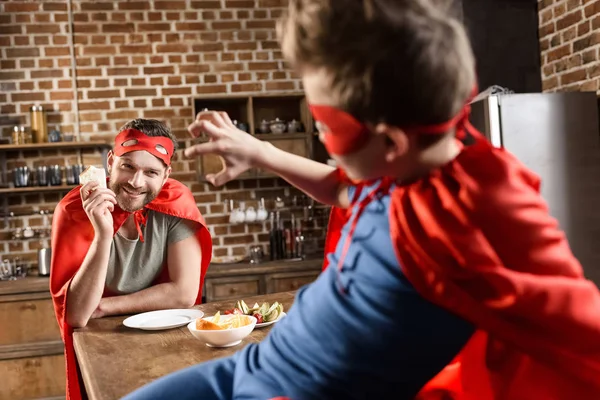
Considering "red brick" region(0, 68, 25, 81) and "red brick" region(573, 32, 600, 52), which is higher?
"red brick" region(0, 68, 25, 81)

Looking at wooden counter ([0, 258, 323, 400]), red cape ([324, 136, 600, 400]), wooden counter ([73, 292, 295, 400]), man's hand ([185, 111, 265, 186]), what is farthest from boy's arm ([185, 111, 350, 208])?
wooden counter ([0, 258, 323, 400])

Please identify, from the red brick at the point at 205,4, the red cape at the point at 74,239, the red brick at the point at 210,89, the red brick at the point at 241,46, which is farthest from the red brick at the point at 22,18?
the red cape at the point at 74,239

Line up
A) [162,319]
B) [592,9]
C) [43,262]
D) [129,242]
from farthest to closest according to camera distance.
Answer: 1. [43,262]
2. [592,9]
3. [129,242]
4. [162,319]

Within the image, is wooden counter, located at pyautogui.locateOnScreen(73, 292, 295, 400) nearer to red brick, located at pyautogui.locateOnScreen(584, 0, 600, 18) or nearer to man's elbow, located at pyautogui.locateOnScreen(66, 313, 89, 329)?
man's elbow, located at pyautogui.locateOnScreen(66, 313, 89, 329)

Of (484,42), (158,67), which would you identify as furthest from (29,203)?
(484,42)

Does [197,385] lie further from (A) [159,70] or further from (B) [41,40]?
(B) [41,40]

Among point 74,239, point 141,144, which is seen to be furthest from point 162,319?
point 141,144

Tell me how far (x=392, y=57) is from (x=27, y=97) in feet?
14.5

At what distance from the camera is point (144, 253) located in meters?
2.39

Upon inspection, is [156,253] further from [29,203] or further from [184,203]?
[29,203]

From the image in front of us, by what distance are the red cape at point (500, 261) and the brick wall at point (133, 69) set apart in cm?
410

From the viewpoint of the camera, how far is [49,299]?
13.2ft

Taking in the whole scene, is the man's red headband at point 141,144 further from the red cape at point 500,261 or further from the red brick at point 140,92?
the red brick at point 140,92

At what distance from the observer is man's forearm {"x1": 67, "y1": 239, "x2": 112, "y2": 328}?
2055 mm
